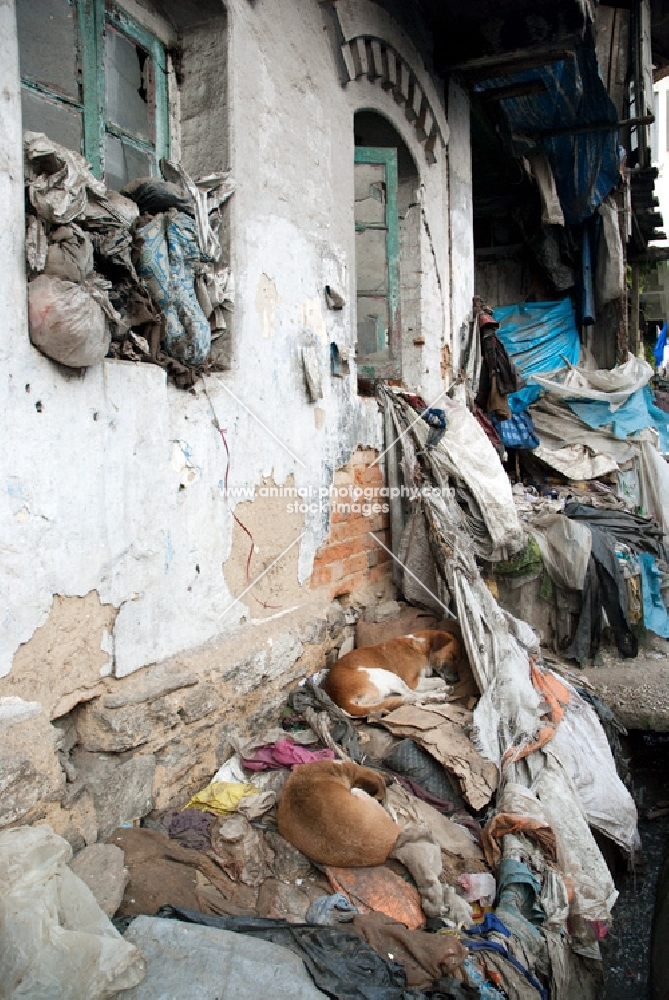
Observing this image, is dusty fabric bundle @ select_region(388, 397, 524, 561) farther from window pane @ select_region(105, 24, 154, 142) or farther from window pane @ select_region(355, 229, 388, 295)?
window pane @ select_region(105, 24, 154, 142)

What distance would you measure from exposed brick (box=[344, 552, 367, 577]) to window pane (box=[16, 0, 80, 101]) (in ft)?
9.58

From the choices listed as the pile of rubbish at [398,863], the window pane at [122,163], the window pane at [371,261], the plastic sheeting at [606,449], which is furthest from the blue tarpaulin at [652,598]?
the window pane at [122,163]

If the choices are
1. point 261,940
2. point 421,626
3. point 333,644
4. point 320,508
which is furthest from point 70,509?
point 421,626

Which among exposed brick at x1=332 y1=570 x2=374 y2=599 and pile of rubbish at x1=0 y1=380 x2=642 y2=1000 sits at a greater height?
exposed brick at x1=332 y1=570 x2=374 y2=599

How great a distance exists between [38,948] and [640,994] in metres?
3.44

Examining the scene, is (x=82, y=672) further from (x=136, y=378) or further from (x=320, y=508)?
(x=320, y=508)

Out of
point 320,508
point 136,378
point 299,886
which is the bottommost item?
point 299,886

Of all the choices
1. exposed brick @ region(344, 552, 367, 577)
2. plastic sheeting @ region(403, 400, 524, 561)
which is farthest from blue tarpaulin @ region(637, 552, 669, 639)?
exposed brick @ region(344, 552, 367, 577)

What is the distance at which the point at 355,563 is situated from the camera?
15.3 feet

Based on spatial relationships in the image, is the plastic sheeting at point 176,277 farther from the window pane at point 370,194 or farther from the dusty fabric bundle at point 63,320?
the window pane at point 370,194

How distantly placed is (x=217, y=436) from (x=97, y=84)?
1.56m

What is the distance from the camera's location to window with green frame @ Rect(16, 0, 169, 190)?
271cm

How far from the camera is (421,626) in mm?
4539

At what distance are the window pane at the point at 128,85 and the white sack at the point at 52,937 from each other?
9.50 feet
